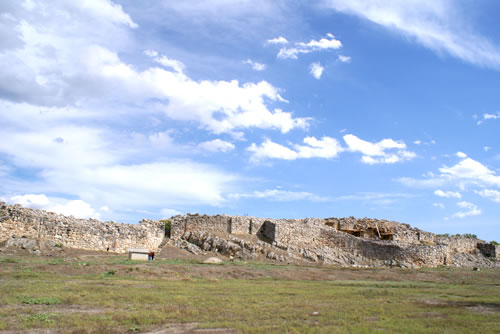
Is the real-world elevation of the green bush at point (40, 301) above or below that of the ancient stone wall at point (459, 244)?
below

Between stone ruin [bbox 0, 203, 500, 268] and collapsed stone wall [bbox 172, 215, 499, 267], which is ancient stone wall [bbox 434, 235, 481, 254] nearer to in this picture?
stone ruin [bbox 0, 203, 500, 268]

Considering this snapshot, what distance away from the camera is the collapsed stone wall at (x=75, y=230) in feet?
88.3

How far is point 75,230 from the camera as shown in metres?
30.0

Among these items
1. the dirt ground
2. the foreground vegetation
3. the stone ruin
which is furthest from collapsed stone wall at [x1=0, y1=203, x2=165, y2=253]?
the foreground vegetation

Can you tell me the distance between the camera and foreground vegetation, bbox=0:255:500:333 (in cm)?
998

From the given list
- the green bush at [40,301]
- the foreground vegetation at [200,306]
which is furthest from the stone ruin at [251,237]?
the green bush at [40,301]

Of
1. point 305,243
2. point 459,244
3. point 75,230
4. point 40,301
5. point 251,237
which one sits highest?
point 459,244

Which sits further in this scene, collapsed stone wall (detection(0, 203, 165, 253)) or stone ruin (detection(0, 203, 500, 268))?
stone ruin (detection(0, 203, 500, 268))

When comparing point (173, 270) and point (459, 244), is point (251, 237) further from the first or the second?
point (459, 244)

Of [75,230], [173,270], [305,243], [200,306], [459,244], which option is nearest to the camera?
[200,306]

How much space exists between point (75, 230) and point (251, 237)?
15.2 metres

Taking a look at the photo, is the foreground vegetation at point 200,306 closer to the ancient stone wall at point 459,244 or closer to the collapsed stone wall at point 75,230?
the collapsed stone wall at point 75,230

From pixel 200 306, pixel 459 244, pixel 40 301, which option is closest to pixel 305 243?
pixel 459 244

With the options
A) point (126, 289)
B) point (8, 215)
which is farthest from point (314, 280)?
point (8, 215)
